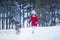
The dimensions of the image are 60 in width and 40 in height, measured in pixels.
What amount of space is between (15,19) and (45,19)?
1.04m

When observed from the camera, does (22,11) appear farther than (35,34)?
Yes

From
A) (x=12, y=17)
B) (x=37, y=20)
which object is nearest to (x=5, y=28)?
(x=12, y=17)

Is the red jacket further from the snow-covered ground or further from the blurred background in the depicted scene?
the blurred background

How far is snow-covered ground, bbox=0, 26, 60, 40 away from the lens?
10719 mm

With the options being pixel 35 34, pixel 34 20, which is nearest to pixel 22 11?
pixel 34 20

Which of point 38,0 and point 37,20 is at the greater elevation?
point 38,0

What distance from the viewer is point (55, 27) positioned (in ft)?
35.9

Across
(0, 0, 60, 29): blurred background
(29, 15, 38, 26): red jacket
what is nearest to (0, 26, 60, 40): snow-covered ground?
(0, 0, 60, 29): blurred background

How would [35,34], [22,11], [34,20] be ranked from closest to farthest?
[34,20], [35,34], [22,11]

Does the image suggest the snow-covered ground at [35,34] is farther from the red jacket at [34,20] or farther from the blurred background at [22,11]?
the red jacket at [34,20]

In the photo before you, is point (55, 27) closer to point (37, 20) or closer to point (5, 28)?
point (37, 20)

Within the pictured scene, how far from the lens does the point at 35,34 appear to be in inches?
420

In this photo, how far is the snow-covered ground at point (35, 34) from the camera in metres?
10.7

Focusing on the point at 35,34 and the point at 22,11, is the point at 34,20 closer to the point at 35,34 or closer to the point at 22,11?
the point at 35,34
